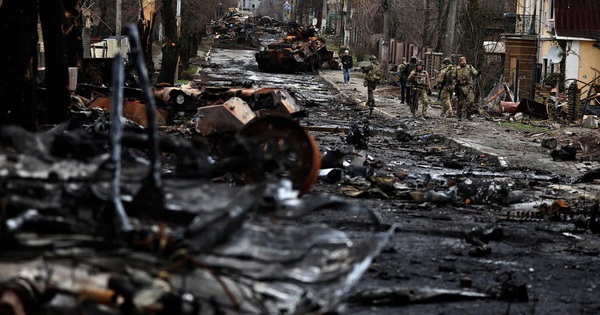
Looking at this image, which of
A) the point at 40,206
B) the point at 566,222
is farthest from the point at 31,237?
the point at 566,222

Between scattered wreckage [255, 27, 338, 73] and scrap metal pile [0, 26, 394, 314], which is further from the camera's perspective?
scattered wreckage [255, 27, 338, 73]

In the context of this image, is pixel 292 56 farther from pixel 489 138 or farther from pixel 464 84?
pixel 489 138

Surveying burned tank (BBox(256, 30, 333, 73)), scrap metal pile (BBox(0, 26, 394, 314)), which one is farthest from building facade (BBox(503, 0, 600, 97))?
scrap metal pile (BBox(0, 26, 394, 314))

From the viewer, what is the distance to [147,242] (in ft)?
15.1

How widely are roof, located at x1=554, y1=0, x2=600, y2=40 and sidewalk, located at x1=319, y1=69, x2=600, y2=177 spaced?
462 inches

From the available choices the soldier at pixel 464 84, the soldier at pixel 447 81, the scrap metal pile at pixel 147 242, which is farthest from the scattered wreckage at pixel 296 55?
the scrap metal pile at pixel 147 242

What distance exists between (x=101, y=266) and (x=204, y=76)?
4546cm

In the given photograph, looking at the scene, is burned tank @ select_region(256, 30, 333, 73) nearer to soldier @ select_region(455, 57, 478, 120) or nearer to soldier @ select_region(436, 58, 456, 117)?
soldier @ select_region(436, 58, 456, 117)

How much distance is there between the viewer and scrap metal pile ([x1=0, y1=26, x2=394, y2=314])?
459 centimetres

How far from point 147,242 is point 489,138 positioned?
20.9m

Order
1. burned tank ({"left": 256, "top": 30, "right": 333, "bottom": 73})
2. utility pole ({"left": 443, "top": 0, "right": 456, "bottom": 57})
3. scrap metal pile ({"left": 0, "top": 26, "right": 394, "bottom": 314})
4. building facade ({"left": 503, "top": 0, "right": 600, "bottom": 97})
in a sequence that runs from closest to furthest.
Result: scrap metal pile ({"left": 0, "top": 26, "right": 394, "bottom": 314}) < utility pole ({"left": 443, "top": 0, "right": 456, "bottom": 57}) < building facade ({"left": 503, "top": 0, "right": 600, "bottom": 97}) < burned tank ({"left": 256, "top": 30, "right": 333, "bottom": 73})

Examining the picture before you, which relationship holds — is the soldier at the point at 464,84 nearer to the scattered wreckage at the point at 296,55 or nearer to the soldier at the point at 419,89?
the soldier at the point at 419,89

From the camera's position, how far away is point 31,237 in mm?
4656

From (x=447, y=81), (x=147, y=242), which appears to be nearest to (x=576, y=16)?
(x=447, y=81)
